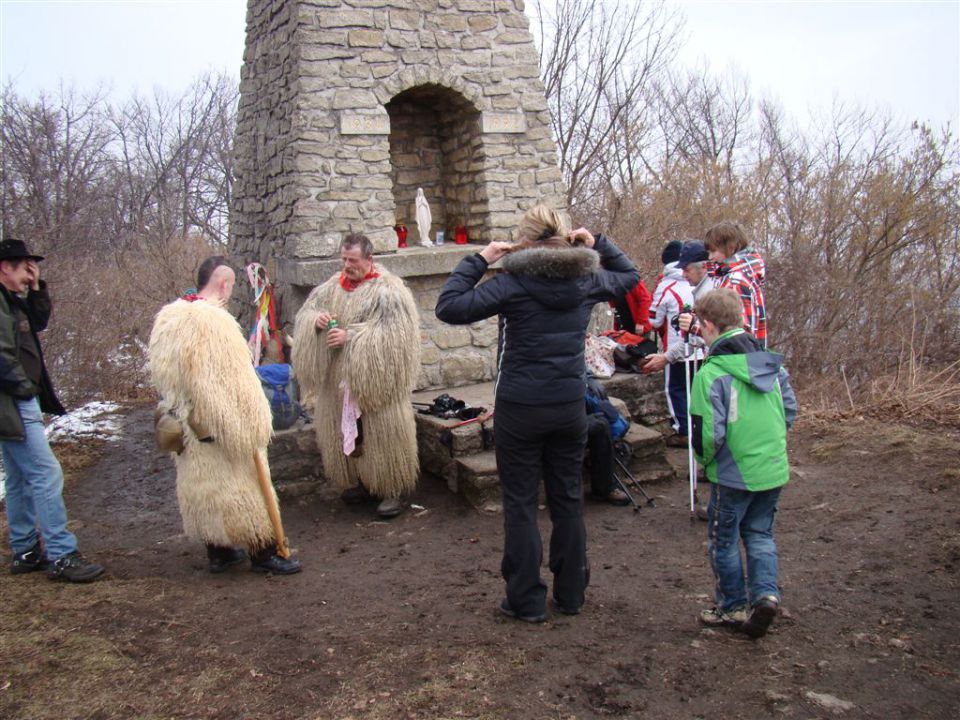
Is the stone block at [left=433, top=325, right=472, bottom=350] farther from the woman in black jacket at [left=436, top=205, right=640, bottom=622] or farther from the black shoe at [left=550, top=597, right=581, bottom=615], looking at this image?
the black shoe at [left=550, top=597, right=581, bottom=615]

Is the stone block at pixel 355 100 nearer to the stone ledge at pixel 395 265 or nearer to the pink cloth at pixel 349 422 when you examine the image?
the stone ledge at pixel 395 265

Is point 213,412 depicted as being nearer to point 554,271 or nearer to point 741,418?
point 554,271

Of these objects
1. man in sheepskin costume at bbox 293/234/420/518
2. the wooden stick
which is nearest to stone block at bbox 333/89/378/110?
man in sheepskin costume at bbox 293/234/420/518

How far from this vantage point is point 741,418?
13.0 feet

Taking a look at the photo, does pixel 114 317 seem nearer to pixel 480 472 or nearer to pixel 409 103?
pixel 409 103

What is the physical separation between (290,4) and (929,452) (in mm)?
6391

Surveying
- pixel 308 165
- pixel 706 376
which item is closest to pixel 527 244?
pixel 706 376

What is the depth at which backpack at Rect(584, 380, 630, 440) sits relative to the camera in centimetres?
632

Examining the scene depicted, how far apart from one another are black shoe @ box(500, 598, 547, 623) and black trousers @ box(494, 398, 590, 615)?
0.02 meters

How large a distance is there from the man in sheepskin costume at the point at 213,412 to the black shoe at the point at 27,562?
104 centimetres

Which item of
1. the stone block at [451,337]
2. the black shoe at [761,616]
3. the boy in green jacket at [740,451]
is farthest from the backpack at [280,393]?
the black shoe at [761,616]

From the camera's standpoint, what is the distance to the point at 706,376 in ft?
13.1

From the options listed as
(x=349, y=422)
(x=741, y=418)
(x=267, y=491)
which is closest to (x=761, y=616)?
(x=741, y=418)

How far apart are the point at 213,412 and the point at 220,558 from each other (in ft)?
3.60
